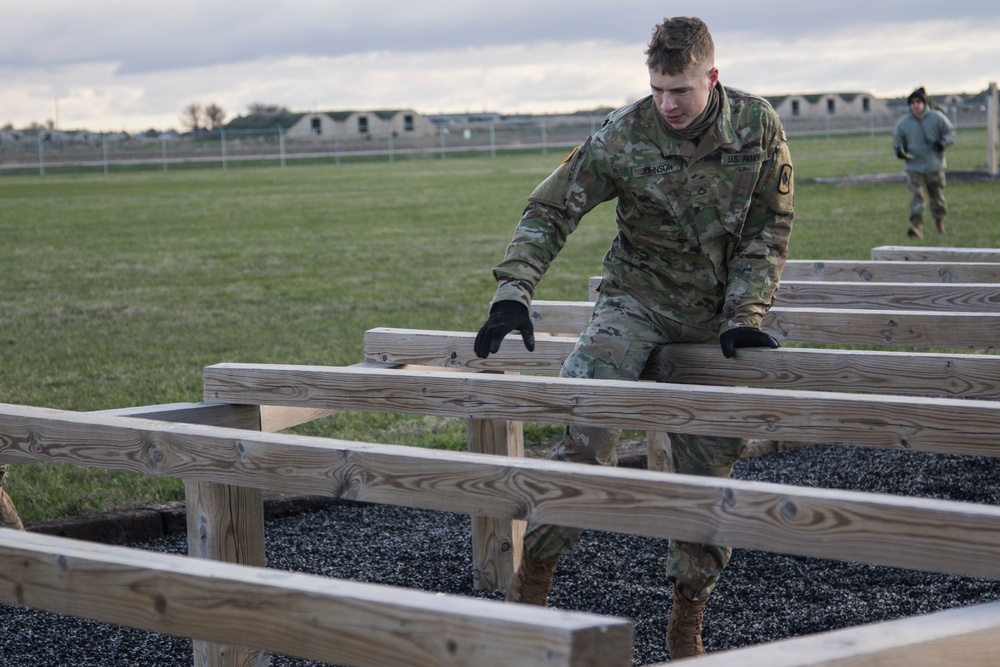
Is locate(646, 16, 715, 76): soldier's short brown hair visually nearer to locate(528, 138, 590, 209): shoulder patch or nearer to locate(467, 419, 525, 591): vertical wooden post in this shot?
locate(528, 138, 590, 209): shoulder patch

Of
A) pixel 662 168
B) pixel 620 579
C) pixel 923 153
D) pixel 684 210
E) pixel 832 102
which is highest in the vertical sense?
pixel 832 102

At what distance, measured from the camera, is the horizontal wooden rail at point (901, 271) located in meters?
6.38

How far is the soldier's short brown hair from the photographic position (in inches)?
157

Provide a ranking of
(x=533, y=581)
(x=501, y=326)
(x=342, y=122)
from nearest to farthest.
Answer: (x=533, y=581), (x=501, y=326), (x=342, y=122)

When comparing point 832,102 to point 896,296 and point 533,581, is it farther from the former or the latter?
point 533,581

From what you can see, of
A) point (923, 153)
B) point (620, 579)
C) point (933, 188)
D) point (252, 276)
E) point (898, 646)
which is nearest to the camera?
point (898, 646)

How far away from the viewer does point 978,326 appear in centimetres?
468

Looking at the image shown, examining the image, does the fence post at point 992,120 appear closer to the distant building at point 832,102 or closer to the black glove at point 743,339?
the black glove at point 743,339

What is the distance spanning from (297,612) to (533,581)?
191cm

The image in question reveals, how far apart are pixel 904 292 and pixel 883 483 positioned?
1133mm

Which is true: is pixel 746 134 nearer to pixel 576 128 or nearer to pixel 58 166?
pixel 58 166

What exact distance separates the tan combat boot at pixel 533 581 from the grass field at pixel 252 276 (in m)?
2.66

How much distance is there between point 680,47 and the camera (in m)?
3.98

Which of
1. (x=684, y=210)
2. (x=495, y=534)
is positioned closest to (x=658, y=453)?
(x=495, y=534)
